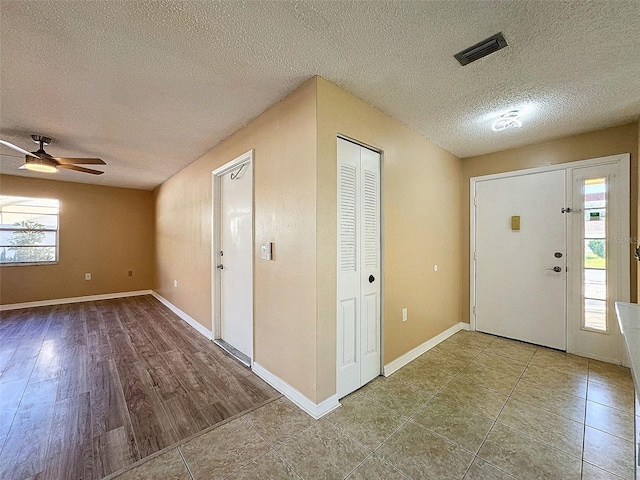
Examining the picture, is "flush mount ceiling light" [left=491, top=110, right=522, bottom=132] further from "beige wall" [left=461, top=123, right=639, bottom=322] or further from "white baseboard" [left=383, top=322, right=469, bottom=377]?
"white baseboard" [left=383, top=322, right=469, bottom=377]

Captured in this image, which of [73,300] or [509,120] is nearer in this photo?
[509,120]

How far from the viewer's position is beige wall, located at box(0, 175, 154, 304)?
4.99m

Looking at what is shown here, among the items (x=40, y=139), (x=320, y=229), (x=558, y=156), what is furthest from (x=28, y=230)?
(x=558, y=156)

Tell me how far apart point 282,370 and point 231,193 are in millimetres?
2090

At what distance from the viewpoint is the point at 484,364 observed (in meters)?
2.72

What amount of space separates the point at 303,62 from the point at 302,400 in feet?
8.00

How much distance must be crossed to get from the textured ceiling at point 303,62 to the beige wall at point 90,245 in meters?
Answer: 3.08

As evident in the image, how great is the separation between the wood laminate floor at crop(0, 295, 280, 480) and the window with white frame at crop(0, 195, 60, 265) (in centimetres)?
186

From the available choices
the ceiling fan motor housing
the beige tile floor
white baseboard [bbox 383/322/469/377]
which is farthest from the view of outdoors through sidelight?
the ceiling fan motor housing

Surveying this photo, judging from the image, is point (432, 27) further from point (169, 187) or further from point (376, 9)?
point (169, 187)

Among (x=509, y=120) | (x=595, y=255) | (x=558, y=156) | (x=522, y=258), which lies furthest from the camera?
(x=522, y=258)

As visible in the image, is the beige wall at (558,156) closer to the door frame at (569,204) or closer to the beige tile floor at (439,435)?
the door frame at (569,204)

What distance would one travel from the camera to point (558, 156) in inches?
121

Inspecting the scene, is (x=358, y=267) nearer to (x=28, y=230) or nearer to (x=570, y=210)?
(x=570, y=210)
